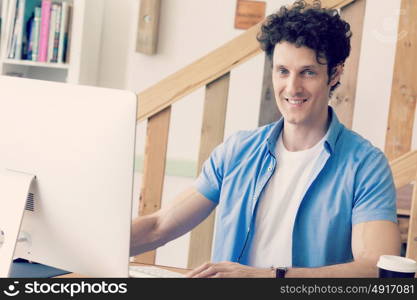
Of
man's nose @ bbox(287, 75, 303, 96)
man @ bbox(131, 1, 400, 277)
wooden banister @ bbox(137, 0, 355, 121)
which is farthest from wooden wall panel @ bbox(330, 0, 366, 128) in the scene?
man's nose @ bbox(287, 75, 303, 96)

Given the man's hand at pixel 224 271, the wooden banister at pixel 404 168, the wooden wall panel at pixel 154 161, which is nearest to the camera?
the man's hand at pixel 224 271

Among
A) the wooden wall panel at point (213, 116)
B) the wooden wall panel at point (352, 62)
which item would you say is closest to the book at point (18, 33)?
the wooden wall panel at point (213, 116)

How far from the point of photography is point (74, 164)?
1.35 metres

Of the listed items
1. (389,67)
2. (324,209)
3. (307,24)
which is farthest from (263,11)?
(324,209)

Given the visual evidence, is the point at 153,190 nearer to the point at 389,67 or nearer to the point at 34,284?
the point at 34,284

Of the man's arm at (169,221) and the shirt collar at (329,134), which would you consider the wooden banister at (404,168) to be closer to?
the shirt collar at (329,134)

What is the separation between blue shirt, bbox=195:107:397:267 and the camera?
191 centimetres

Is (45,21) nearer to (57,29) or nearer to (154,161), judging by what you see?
(57,29)

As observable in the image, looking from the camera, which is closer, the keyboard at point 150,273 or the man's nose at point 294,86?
the keyboard at point 150,273

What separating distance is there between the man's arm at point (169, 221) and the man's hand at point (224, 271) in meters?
0.37

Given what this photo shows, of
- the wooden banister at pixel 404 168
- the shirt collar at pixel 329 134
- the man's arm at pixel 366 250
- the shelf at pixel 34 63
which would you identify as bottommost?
the man's arm at pixel 366 250

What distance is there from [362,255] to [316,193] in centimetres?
23

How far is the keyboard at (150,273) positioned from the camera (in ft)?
5.42

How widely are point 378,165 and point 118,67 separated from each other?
6.64 ft
